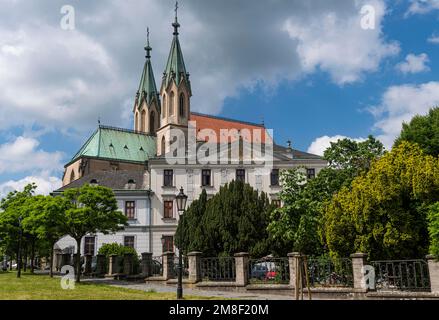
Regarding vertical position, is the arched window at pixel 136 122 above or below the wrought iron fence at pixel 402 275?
above

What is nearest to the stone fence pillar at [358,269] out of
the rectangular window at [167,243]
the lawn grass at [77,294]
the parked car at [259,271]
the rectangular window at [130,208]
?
the parked car at [259,271]

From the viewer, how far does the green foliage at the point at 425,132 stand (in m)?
30.4

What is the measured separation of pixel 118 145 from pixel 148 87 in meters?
16.5

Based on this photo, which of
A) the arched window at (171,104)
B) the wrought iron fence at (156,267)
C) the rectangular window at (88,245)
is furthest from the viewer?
the arched window at (171,104)

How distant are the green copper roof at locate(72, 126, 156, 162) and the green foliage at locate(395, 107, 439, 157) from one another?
4674 cm

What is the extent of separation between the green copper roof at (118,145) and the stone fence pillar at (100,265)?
36.3 meters

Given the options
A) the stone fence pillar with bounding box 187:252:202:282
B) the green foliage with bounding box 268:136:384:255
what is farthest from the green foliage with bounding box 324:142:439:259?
the stone fence pillar with bounding box 187:252:202:282

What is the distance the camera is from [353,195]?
72.5 feet

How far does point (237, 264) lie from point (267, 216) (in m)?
12.0

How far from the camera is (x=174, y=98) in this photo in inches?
2832

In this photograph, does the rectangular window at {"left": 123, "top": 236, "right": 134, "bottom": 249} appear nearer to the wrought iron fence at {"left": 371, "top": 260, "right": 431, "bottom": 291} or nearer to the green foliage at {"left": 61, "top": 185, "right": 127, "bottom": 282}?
the green foliage at {"left": 61, "top": 185, "right": 127, "bottom": 282}

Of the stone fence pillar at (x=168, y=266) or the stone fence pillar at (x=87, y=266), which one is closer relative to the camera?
the stone fence pillar at (x=168, y=266)

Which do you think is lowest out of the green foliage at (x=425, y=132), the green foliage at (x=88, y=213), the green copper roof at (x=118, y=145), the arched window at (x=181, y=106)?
the green foliage at (x=88, y=213)

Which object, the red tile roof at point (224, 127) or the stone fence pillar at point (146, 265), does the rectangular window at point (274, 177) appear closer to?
the stone fence pillar at point (146, 265)
